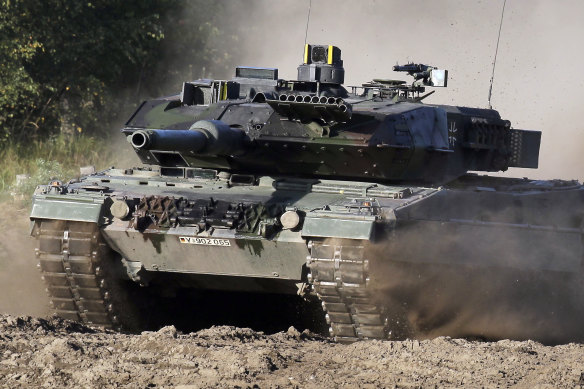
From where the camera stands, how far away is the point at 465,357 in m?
10.1

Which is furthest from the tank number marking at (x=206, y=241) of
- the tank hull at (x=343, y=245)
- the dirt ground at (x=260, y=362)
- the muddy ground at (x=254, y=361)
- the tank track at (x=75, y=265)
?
the dirt ground at (x=260, y=362)

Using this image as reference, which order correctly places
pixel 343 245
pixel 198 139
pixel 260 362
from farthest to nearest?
pixel 198 139 < pixel 343 245 < pixel 260 362

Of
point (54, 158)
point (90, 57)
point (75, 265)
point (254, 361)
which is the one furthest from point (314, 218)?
point (90, 57)

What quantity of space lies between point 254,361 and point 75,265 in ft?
11.4

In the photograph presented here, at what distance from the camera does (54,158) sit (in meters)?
23.1

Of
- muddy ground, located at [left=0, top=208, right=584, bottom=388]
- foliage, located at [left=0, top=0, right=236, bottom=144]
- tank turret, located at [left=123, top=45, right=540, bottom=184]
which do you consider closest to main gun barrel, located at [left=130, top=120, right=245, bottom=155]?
tank turret, located at [left=123, top=45, right=540, bottom=184]

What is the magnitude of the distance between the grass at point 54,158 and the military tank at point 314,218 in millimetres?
6754

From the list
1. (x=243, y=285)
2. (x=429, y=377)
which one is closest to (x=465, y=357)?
(x=429, y=377)

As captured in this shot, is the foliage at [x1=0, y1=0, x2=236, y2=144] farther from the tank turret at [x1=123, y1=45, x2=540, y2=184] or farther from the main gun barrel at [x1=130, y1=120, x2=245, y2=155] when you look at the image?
the main gun barrel at [x1=130, y1=120, x2=245, y2=155]

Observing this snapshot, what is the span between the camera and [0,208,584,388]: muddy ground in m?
9.13

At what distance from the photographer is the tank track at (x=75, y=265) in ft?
40.7

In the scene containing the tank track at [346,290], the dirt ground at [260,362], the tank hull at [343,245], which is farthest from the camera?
the tank hull at [343,245]

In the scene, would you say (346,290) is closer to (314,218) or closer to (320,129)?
(314,218)

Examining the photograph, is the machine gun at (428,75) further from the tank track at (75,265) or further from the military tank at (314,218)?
the tank track at (75,265)
